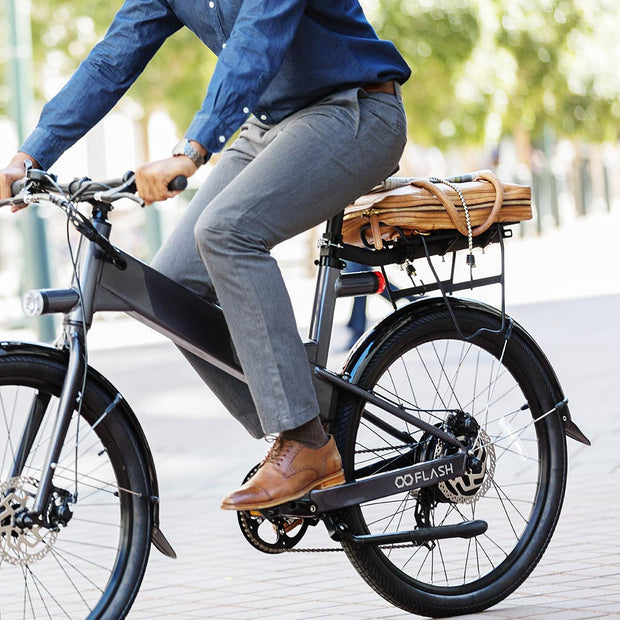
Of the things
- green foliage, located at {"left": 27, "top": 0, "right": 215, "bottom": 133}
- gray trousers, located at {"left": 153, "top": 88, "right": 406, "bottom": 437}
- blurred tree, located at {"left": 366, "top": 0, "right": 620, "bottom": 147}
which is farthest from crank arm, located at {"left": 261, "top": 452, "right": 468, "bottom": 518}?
blurred tree, located at {"left": 366, "top": 0, "right": 620, "bottom": 147}

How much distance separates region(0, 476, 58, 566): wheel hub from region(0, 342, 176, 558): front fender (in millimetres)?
281

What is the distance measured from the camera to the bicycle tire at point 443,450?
142 inches

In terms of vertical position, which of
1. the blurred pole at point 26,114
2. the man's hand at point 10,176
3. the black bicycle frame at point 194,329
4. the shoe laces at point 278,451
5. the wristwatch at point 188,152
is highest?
the blurred pole at point 26,114

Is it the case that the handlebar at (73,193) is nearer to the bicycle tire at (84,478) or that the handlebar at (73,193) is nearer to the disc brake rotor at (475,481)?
the bicycle tire at (84,478)

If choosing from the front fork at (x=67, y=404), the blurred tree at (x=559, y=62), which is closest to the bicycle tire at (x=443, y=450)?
the front fork at (x=67, y=404)

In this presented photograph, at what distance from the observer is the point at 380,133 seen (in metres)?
3.42

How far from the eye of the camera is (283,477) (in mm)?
3367

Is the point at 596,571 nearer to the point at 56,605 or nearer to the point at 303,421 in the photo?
the point at 303,421

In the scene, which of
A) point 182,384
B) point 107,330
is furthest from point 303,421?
point 107,330

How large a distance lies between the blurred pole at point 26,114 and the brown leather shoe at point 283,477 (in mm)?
9396

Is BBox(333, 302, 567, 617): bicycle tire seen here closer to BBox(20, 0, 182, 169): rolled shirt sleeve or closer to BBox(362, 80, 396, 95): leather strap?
BBox(362, 80, 396, 95): leather strap

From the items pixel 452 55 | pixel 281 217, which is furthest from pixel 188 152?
pixel 452 55

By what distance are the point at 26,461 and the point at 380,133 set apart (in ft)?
3.90

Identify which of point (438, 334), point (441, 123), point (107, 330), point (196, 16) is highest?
point (441, 123)
